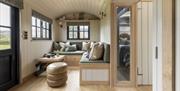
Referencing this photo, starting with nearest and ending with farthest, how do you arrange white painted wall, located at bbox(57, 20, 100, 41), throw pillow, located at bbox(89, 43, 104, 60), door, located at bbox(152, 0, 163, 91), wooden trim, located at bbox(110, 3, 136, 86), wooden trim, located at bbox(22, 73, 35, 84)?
door, located at bbox(152, 0, 163, 91) → wooden trim, located at bbox(110, 3, 136, 86) → throw pillow, located at bbox(89, 43, 104, 60) → wooden trim, located at bbox(22, 73, 35, 84) → white painted wall, located at bbox(57, 20, 100, 41)

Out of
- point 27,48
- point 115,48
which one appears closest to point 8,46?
point 27,48

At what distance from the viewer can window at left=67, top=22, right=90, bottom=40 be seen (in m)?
9.49

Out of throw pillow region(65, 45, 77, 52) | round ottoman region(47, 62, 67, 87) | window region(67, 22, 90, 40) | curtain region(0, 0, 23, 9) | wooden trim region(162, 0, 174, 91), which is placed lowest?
round ottoman region(47, 62, 67, 87)

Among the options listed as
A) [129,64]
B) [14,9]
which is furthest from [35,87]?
[129,64]

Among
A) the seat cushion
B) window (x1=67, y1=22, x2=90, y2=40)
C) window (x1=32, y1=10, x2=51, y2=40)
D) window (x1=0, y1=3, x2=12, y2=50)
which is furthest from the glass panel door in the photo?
window (x1=67, y1=22, x2=90, y2=40)

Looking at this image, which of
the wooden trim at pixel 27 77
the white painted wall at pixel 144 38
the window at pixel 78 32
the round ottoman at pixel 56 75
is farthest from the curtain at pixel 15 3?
the window at pixel 78 32

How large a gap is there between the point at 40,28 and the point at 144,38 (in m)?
4.02

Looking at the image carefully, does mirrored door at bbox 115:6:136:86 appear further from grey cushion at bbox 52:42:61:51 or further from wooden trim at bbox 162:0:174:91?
grey cushion at bbox 52:42:61:51

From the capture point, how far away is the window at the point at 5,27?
4023 mm

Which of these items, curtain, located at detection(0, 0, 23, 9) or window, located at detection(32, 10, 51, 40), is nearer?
curtain, located at detection(0, 0, 23, 9)

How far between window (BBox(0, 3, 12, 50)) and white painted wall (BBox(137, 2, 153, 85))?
292 cm

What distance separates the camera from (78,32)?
9547mm

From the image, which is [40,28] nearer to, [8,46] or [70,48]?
[70,48]

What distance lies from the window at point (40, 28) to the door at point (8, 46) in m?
1.41
